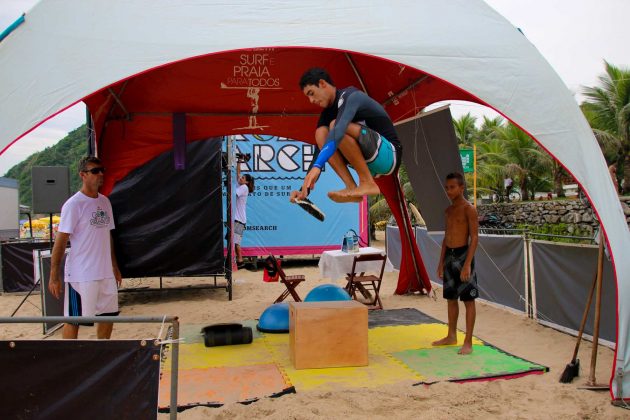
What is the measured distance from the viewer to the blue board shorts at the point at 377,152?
4.01m

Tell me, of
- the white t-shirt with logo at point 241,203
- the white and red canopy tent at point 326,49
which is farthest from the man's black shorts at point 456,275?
the white t-shirt with logo at point 241,203

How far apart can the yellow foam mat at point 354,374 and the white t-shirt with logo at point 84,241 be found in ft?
6.32

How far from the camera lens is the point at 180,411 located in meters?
3.87

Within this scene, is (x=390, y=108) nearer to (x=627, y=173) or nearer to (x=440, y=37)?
(x=440, y=37)

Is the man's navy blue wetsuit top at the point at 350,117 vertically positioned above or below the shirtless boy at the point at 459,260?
above

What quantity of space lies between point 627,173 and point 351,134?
1675cm

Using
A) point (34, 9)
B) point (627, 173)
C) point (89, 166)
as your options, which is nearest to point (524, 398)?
point (89, 166)

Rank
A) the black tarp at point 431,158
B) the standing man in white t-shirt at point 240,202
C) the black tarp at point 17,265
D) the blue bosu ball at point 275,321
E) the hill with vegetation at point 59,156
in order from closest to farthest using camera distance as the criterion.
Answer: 1. the blue bosu ball at point 275,321
2. the black tarp at point 431,158
3. the black tarp at point 17,265
4. the standing man in white t-shirt at point 240,202
5. the hill with vegetation at point 59,156

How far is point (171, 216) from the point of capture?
8.93 metres

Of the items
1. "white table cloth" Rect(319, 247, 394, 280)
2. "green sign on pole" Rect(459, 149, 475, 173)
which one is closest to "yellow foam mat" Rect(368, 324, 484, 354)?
"white table cloth" Rect(319, 247, 394, 280)

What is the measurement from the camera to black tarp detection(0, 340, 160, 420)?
92.3 inches

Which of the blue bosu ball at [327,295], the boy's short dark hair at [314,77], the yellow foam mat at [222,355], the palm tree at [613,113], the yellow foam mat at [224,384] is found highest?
the palm tree at [613,113]

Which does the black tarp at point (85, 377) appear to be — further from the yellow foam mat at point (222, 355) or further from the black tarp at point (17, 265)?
the black tarp at point (17, 265)

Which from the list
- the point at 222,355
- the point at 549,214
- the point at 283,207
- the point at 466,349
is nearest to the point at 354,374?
the point at 466,349
